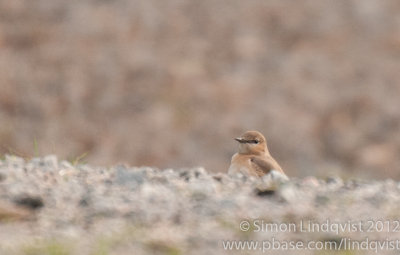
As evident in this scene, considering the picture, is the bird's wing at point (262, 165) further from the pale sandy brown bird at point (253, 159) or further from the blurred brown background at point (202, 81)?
the blurred brown background at point (202, 81)

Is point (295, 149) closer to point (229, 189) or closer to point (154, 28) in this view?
point (154, 28)

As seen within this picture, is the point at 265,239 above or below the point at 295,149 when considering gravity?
below

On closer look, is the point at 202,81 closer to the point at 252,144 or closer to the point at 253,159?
the point at 252,144

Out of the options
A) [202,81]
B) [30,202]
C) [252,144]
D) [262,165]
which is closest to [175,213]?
[30,202]

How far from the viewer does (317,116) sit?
18141mm

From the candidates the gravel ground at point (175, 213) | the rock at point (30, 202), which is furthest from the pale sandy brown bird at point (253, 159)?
the rock at point (30, 202)

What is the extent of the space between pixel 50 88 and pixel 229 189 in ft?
36.4

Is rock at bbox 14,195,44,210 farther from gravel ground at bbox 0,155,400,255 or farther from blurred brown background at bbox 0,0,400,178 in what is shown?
blurred brown background at bbox 0,0,400,178

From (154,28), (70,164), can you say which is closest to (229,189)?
(70,164)

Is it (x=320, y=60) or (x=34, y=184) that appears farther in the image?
(x=320, y=60)

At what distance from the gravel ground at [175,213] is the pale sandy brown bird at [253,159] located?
102cm

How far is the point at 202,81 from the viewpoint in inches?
723

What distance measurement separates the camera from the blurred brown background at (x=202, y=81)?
683 inches

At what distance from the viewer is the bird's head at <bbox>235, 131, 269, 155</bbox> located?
9.55 meters
